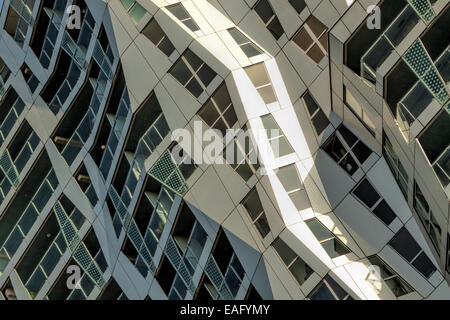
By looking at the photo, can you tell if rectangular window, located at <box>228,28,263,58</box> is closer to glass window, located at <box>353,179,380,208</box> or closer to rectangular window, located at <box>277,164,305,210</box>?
rectangular window, located at <box>277,164,305,210</box>

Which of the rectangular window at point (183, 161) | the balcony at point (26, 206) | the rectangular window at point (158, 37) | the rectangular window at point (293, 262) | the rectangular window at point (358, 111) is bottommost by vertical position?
the balcony at point (26, 206)

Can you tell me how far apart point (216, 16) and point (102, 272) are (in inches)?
529

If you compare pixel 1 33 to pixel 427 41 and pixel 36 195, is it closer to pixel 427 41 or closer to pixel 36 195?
pixel 36 195

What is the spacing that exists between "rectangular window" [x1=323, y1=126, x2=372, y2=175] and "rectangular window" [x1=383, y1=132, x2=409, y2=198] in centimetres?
109

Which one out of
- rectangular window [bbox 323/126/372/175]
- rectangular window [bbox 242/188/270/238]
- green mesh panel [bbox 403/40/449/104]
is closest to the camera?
green mesh panel [bbox 403/40/449/104]

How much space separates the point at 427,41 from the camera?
2967 cm

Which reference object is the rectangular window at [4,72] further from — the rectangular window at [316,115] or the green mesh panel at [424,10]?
the green mesh panel at [424,10]

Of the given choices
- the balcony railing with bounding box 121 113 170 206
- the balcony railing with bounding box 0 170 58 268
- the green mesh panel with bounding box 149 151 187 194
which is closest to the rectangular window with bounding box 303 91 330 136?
the green mesh panel with bounding box 149 151 187 194

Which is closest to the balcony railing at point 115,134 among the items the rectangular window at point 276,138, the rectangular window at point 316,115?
the rectangular window at point 276,138

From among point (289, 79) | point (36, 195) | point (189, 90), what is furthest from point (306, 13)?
point (36, 195)

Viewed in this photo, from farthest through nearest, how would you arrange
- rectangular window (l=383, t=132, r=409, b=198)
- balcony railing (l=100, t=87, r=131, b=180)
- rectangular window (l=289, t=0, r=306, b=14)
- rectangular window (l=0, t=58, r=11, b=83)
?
rectangular window (l=0, t=58, r=11, b=83) → balcony railing (l=100, t=87, r=131, b=180) → rectangular window (l=289, t=0, r=306, b=14) → rectangular window (l=383, t=132, r=409, b=198)

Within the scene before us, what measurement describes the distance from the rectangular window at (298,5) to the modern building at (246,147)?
8cm

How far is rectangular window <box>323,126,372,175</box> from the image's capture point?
35.1 m

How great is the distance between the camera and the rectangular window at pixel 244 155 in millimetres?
36219
